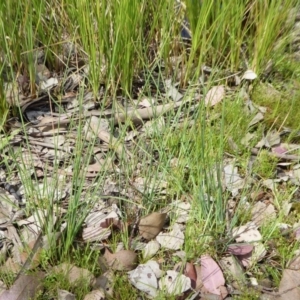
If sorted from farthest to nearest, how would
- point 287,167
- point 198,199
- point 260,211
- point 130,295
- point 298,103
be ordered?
point 298,103 → point 287,167 → point 260,211 → point 198,199 → point 130,295

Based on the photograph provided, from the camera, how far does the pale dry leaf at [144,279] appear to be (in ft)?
4.63

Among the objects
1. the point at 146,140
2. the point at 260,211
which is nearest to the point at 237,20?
the point at 146,140

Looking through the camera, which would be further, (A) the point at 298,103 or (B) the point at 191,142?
(A) the point at 298,103

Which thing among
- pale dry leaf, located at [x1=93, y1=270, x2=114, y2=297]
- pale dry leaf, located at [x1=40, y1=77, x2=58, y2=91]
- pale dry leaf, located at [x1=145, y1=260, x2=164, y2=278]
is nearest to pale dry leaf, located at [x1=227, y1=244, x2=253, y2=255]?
pale dry leaf, located at [x1=145, y1=260, x2=164, y2=278]

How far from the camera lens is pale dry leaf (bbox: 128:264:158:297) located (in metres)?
1.41

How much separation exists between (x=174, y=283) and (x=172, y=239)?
155 mm

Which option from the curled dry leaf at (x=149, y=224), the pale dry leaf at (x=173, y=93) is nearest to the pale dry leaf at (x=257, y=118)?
the pale dry leaf at (x=173, y=93)

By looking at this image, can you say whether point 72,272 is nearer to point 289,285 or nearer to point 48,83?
point 289,285

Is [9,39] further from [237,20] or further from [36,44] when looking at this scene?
[237,20]

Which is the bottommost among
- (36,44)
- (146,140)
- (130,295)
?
(130,295)

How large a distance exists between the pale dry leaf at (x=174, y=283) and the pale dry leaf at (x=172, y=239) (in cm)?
9

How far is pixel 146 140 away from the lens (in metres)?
1.81

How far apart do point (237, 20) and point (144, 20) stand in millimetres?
347

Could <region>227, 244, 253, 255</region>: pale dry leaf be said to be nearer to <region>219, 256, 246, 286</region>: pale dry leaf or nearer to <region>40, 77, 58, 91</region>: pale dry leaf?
<region>219, 256, 246, 286</region>: pale dry leaf
